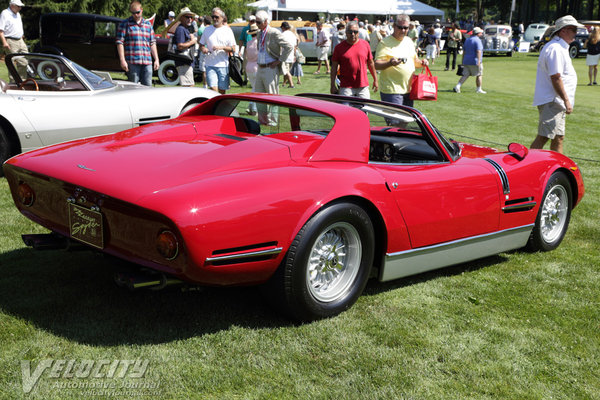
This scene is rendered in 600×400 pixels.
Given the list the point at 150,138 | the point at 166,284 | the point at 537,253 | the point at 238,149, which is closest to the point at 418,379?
the point at 166,284

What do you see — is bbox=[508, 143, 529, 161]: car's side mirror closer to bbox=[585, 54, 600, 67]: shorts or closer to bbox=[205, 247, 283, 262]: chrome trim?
bbox=[205, 247, 283, 262]: chrome trim

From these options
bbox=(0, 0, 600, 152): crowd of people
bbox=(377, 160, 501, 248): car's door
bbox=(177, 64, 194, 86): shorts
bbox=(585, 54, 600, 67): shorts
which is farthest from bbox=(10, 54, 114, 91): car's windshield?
bbox=(585, 54, 600, 67): shorts

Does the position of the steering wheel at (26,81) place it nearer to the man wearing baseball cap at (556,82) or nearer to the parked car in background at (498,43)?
the man wearing baseball cap at (556,82)

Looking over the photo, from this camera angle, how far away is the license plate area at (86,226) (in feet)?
10.5

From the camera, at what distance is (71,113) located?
6.62 meters

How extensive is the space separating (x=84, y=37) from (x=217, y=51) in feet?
26.3

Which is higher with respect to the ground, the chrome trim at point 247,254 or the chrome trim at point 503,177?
the chrome trim at point 503,177

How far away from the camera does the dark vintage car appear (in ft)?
56.2

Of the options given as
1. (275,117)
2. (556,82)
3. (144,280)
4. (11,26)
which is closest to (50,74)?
(275,117)

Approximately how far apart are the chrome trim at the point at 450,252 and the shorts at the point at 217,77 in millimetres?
7103

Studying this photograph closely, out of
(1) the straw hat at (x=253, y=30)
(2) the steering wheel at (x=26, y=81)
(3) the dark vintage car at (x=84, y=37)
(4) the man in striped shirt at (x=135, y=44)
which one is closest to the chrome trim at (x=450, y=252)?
(2) the steering wheel at (x=26, y=81)

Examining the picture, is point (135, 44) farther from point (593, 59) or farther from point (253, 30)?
point (593, 59)

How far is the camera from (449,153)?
428 centimetres

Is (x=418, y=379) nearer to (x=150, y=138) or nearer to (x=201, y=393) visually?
(x=201, y=393)
